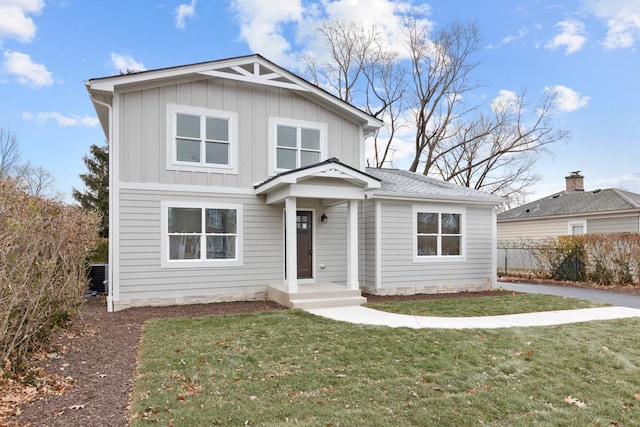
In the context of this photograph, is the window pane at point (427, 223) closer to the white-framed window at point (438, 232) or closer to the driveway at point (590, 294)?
the white-framed window at point (438, 232)

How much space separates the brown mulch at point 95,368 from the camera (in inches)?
143

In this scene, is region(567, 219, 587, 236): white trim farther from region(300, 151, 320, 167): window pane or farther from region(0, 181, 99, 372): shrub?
region(0, 181, 99, 372): shrub

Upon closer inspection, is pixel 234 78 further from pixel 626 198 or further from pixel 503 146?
pixel 503 146

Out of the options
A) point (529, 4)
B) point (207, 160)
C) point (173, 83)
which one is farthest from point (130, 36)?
point (529, 4)

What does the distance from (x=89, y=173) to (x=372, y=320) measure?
22.5m

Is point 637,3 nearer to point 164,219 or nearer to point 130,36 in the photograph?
point 164,219

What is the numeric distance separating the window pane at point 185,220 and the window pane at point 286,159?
2.52 metres

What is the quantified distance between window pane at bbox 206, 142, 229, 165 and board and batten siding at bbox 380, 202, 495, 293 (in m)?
4.49

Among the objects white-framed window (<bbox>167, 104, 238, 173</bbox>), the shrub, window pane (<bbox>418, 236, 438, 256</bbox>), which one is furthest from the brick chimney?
the shrub

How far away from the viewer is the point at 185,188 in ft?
32.3

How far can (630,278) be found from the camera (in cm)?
1384

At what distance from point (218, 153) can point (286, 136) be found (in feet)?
6.42

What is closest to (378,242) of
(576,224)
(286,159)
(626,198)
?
(286,159)

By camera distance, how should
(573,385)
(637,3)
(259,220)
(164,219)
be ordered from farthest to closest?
(637,3) → (259,220) → (164,219) → (573,385)
